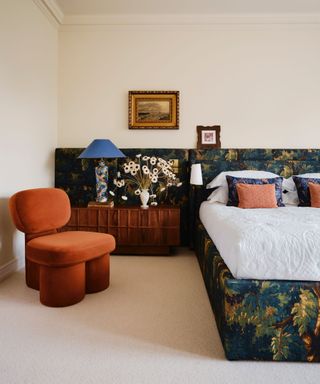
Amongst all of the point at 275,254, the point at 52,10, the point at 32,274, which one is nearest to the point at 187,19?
the point at 52,10

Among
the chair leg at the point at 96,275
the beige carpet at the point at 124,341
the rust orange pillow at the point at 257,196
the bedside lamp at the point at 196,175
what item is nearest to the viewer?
the beige carpet at the point at 124,341

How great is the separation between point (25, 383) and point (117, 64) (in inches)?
143

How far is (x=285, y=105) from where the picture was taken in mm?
3842

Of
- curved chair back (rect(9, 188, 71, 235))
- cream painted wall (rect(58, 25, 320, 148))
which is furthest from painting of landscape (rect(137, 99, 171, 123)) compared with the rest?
curved chair back (rect(9, 188, 71, 235))

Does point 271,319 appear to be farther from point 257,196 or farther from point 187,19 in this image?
point 187,19

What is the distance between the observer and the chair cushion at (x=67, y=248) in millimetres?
2152

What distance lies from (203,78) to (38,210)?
2.68m

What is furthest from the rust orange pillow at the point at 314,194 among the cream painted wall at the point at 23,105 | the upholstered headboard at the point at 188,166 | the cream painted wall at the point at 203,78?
the cream painted wall at the point at 23,105

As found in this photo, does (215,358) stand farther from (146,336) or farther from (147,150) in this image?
(147,150)

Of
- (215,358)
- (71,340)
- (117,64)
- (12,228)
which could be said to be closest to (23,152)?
(12,228)

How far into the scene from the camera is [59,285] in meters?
2.20

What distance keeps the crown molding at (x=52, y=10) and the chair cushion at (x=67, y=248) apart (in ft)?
8.91

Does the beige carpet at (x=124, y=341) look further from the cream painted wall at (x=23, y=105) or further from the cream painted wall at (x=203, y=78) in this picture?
the cream painted wall at (x=203, y=78)

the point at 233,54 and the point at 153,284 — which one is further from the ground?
the point at 233,54
